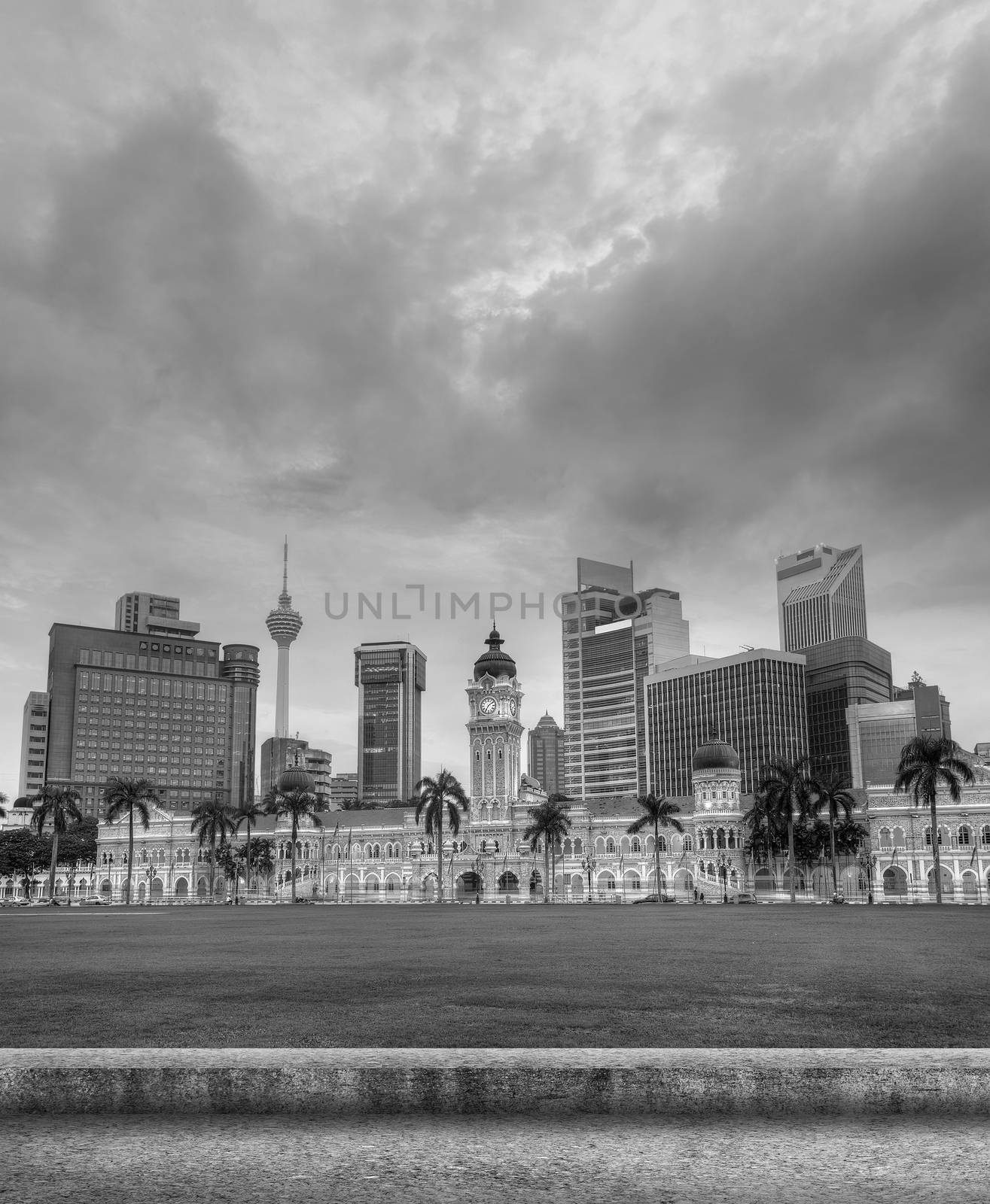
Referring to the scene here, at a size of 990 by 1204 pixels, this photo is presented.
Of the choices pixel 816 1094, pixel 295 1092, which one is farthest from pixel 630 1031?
pixel 295 1092

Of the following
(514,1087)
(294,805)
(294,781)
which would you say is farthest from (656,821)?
(514,1087)

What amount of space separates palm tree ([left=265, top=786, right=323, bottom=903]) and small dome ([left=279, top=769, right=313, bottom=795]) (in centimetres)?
41

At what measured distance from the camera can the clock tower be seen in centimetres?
14775

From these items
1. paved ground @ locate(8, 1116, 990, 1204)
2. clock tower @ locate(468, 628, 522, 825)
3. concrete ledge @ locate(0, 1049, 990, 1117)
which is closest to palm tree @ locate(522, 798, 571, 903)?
clock tower @ locate(468, 628, 522, 825)

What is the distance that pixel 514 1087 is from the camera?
9.58m

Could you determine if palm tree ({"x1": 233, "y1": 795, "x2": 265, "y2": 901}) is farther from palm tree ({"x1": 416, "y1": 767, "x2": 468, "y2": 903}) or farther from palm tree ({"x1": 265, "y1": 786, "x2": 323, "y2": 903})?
palm tree ({"x1": 416, "y1": 767, "x2": 468, "y2": 903})

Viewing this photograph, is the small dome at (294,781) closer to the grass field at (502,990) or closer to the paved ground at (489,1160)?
the grass field at (502,990)

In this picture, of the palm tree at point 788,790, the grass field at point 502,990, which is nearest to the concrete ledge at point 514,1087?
the grass field at point 502,990

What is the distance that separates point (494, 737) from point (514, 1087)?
473ft

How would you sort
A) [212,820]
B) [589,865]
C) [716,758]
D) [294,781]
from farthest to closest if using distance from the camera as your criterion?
[294,781] → [212,820] → [589,865] → [716,758]

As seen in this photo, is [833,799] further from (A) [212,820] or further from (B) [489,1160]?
(B) [489,1160]

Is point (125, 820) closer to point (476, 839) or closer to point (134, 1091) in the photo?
point (476, 839)

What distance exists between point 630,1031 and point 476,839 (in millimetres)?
130885

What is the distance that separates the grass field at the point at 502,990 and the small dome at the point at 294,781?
384 ft
